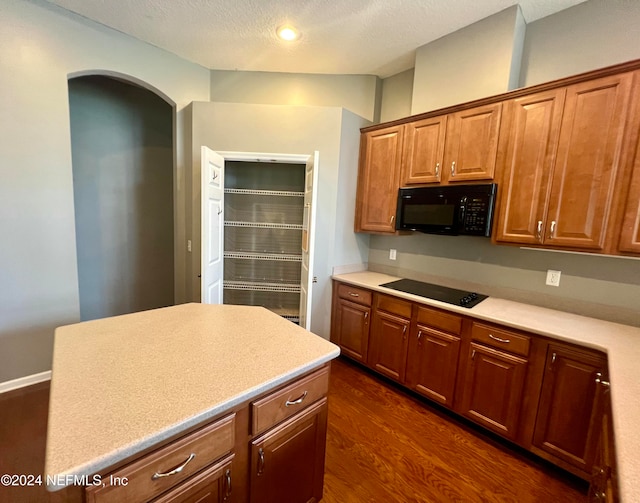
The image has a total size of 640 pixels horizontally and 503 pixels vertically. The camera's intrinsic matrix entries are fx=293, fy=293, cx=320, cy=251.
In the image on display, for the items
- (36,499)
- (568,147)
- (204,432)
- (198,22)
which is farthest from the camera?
(198,22)

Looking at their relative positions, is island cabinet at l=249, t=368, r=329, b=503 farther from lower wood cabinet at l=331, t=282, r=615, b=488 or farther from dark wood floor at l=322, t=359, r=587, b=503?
lower wood cabinet at l=331, t=282, r=615, b=488

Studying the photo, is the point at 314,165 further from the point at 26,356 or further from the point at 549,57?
the point at 26,356

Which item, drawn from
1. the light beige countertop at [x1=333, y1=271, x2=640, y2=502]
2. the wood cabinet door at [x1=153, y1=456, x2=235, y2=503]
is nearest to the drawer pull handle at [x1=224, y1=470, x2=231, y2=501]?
the wood cabinet door at [x1=153, y1=456, x2=235, y2=503]

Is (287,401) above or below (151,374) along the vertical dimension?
below

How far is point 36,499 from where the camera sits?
4.85 ft

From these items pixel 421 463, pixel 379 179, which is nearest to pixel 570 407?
pixel 421 463

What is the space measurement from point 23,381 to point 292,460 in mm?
2581

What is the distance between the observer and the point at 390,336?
255cm

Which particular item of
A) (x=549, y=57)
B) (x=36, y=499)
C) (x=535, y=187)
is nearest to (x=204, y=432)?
(x=36, y=499)

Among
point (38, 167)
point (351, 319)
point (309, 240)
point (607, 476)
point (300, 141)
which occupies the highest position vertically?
point (300, 141)

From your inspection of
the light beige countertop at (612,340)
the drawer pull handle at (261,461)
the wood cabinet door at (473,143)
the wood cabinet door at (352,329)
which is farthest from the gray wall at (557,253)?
the drawer pull handle at (261,461)

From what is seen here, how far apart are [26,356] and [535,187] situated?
4.08 meters

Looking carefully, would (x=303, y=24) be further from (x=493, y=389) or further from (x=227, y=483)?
(x=493, y=389)

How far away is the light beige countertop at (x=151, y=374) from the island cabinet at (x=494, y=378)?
50.4 inches
